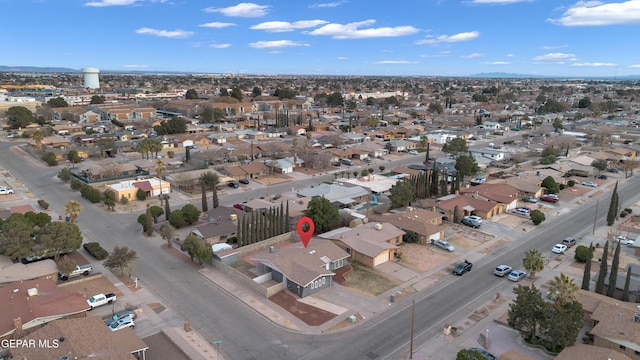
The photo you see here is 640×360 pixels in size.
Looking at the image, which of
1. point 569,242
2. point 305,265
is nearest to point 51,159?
point 305,265

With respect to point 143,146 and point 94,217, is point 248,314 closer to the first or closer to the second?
point 94,217

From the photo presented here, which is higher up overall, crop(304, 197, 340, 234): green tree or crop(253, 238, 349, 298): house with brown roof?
crop(304, 197, 340, 234): green tree

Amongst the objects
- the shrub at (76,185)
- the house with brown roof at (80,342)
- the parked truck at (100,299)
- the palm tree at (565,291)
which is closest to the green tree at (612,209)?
the palm tree at (565,291)

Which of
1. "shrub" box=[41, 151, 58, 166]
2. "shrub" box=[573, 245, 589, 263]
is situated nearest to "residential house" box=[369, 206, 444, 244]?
"shrub" box=[573, 245, 589, 263]

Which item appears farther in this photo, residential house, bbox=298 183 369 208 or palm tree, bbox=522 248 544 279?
residential house, bbox=298 183 369 208

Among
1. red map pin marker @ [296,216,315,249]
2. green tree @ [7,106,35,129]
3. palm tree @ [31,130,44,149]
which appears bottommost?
red map pin marker @ [296,216,315,249]

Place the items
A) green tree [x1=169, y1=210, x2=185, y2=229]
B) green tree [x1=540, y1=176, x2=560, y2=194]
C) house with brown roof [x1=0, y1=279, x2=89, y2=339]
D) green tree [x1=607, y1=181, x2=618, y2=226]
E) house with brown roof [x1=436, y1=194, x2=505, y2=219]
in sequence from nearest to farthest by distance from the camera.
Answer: house with brown roof [x1=0, y1=279, x2=89, y2=339] < green tree [x1=169, y1=210, x2=185, y2=229] < green tree [x1=607, y1=181, x2=618, y2=226] < house with brown roof [x1=436, y1=194, x2=505, y2=219] < green tree [x1=540, y1=176, x2=560, y2=194]

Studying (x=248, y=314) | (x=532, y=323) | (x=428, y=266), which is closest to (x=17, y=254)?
(x=248, y=314)

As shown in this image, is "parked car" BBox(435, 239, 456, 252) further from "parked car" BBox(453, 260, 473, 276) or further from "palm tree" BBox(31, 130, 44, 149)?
"palm tree" BBox(31, 130, 44, 149)
